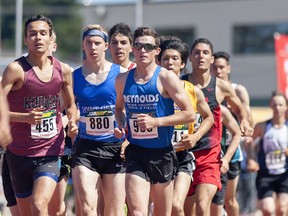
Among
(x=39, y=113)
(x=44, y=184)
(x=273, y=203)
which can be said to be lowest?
(x=273, y=203)

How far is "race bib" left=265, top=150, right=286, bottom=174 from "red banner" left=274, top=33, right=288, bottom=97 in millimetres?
6919

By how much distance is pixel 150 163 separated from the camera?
10.3 m

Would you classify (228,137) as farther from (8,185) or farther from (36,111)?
(36,111)

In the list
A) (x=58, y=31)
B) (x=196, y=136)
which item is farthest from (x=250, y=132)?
(x=58, y=31)

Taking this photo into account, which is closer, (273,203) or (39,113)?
(39,113)

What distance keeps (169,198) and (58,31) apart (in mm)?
79318

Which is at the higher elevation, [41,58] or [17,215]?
[41,58]

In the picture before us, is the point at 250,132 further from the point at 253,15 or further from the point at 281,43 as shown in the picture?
the point at 253,15

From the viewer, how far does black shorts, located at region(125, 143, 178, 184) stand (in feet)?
33.6

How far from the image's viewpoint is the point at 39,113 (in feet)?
32.7

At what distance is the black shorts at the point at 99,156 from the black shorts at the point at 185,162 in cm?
87

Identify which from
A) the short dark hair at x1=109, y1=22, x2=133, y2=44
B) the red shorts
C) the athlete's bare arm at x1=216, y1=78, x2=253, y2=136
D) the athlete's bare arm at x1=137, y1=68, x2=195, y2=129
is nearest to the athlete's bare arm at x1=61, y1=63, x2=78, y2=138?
the athlete's bare arm at x1=137, y1=68, x2=195, y2=129

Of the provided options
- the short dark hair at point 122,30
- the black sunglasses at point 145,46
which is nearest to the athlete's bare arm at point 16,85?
the black sunglasses at point 145,46

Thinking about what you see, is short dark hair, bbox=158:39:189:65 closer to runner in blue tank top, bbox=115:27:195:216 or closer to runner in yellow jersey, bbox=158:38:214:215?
runner in yellow jersey, bbox=158:38:214:215
